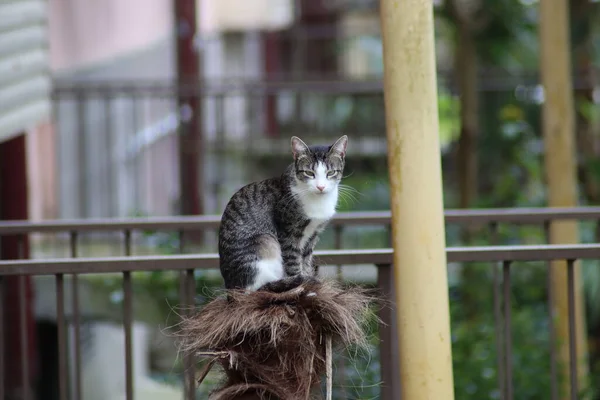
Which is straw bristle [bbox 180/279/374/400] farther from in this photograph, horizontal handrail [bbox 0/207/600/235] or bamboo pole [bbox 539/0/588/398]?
bamboo pole [bbox 539/0/588/398]

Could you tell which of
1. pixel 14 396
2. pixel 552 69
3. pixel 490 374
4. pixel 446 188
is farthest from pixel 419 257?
pixel 446 188

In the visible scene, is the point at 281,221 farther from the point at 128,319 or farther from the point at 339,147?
the point at 128,319

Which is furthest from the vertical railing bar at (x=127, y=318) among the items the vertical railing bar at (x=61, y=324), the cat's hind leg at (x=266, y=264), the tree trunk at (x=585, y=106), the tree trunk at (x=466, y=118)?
the tree trunk at (x=585, y=106)

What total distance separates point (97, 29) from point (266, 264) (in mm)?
7340

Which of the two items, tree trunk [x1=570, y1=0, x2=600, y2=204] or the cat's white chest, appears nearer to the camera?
the cat's white chest

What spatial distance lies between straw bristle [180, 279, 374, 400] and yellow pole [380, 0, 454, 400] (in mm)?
157

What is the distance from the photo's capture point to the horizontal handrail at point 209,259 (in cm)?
323

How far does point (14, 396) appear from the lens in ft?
20.9

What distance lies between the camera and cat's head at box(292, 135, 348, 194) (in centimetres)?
316

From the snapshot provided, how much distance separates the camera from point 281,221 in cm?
315

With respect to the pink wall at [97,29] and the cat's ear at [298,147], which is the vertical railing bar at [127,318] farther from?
the pink wall at [97,29]

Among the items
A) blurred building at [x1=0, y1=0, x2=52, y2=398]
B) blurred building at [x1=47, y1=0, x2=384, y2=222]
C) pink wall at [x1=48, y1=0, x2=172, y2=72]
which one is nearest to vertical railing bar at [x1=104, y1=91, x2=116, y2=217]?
blurred building at [x1=47, y1=0, x2=384, y2=222]

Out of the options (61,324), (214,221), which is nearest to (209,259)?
(61,324)

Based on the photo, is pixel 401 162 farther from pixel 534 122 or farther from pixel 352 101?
pixel 352 101
